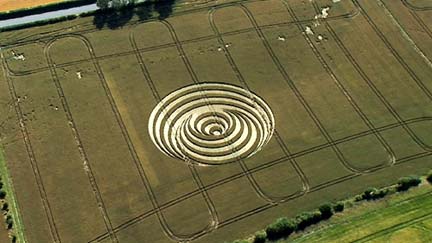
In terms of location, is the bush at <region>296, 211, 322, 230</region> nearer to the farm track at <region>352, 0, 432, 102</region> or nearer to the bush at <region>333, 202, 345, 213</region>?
the bush at <region>333, 202, 345, 213</region>

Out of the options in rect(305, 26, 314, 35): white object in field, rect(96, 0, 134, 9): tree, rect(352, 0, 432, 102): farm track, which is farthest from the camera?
rect(96, 0, 134, 9): tree

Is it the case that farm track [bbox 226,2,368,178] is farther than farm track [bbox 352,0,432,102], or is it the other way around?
farm track [bbox 352,0,432,102]

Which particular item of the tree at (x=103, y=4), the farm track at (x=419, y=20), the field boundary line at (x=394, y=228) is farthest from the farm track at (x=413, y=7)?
the tree at (x=103, y=4)

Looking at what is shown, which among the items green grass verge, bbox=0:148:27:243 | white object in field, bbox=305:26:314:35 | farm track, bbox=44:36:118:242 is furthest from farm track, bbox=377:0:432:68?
green grass verge, bbox=0:148:27:243

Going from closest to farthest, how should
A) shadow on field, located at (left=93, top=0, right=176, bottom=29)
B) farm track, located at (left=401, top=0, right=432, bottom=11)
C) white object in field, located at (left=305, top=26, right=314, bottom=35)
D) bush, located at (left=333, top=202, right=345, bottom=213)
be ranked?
1. bush, located at (left=333, top=202, right=345, bottom=213)
2. white object in field, located at (left=305, top=26, right=314, bottom=35)
3. shadow on field, located at (left=93, top=0, right=176, bottom=29)
4. farm track, located at (left=401, top=0, right=432, bottom=11)

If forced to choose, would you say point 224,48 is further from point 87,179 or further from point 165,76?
point 87,179

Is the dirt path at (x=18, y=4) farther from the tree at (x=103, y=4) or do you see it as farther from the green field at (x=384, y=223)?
the green field at (x=384, y=223)

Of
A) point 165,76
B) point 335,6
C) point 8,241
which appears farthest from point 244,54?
point 8,241
